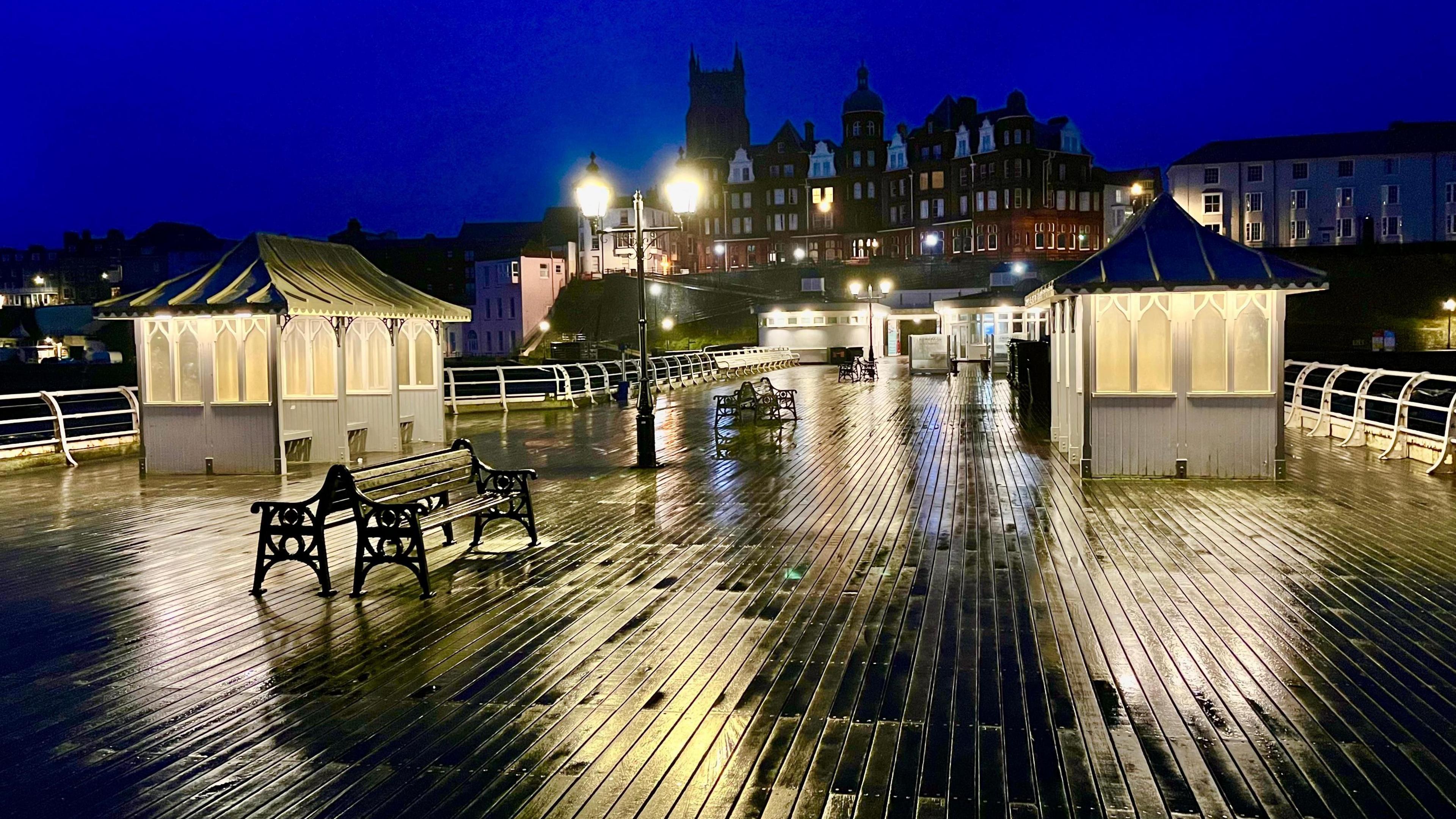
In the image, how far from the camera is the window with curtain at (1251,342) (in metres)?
12.6

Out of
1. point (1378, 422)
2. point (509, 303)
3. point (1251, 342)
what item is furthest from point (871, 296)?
point (509, 303)

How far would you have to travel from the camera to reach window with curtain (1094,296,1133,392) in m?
13.1

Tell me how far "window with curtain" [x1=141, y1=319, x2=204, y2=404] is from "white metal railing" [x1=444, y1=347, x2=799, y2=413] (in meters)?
7.01

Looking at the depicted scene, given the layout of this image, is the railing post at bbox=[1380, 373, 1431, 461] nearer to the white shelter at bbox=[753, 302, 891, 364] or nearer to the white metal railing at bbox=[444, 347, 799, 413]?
the white metal railing at bbox=[444, 347, 799, 413]

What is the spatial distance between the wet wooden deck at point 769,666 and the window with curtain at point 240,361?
142 inches

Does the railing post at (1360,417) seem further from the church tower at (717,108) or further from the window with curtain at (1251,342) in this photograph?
the church tower at (717,108)

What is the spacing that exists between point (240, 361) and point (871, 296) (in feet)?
134

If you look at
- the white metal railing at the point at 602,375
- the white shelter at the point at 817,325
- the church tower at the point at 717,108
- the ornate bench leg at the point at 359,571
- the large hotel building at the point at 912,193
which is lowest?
the ornate bench leg at the point at 359,571

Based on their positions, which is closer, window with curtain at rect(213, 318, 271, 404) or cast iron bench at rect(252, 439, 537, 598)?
cast iron bench at rect(252, 439, 537, 598)

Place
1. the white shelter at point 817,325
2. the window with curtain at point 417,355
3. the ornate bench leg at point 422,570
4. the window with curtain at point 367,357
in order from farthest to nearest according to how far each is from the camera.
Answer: the white shelter at point 817,325 → the window with curtain at point 417,355 → the window with curtain at point 367,357 → the ornate bench leg at point 422,570

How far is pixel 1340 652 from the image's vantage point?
583cm

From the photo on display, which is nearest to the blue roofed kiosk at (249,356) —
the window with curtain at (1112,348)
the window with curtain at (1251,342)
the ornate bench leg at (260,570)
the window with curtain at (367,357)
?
the window with curtain at (367,357)

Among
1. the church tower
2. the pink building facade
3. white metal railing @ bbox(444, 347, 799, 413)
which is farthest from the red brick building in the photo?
the church tower

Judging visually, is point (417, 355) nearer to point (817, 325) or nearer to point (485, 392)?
point (485, 392)
